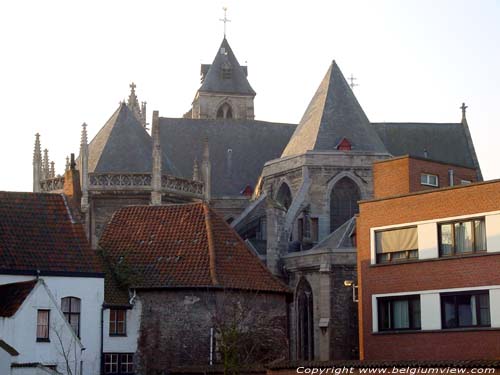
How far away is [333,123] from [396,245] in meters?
21.6

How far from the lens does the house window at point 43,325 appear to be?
3288cm

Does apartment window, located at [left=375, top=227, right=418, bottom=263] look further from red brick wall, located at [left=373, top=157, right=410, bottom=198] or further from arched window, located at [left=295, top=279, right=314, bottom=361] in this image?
arched window, located at [left=295, top=279, right=314, bottom=361]

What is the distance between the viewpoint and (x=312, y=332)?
4656 cm

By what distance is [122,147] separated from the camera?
5003cm

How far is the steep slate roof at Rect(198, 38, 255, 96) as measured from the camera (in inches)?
3184

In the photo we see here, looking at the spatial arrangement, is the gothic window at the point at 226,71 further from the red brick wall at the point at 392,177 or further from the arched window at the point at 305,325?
the red brick wall at the point at 392,177

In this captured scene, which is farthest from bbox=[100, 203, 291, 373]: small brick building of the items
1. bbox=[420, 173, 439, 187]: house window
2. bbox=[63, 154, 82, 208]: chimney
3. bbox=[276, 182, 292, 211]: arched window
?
bbox=[276, 182, 292, 211]: arched window

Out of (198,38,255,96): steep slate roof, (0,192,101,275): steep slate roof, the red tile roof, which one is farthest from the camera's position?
(198,38,255,96): steep slate roof

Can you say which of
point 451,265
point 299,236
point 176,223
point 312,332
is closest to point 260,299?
point 176,223

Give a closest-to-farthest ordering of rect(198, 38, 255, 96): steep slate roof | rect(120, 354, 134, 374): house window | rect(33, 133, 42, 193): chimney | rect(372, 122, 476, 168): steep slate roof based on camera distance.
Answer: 1. rect(120, 354, 134, 374): house window
2. rect(33, 133, 42, 193): chimney
3. rect(372, 122, 476, 168): steep slate roof
4. rect(198, 38, 255, 96): steep slate roof

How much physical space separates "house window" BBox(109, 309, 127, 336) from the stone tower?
44.8 meters

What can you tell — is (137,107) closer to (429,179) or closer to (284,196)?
(284,196)

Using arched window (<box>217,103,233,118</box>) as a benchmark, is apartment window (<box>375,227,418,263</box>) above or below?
below

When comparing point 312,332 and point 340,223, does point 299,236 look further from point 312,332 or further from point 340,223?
point 312,332
